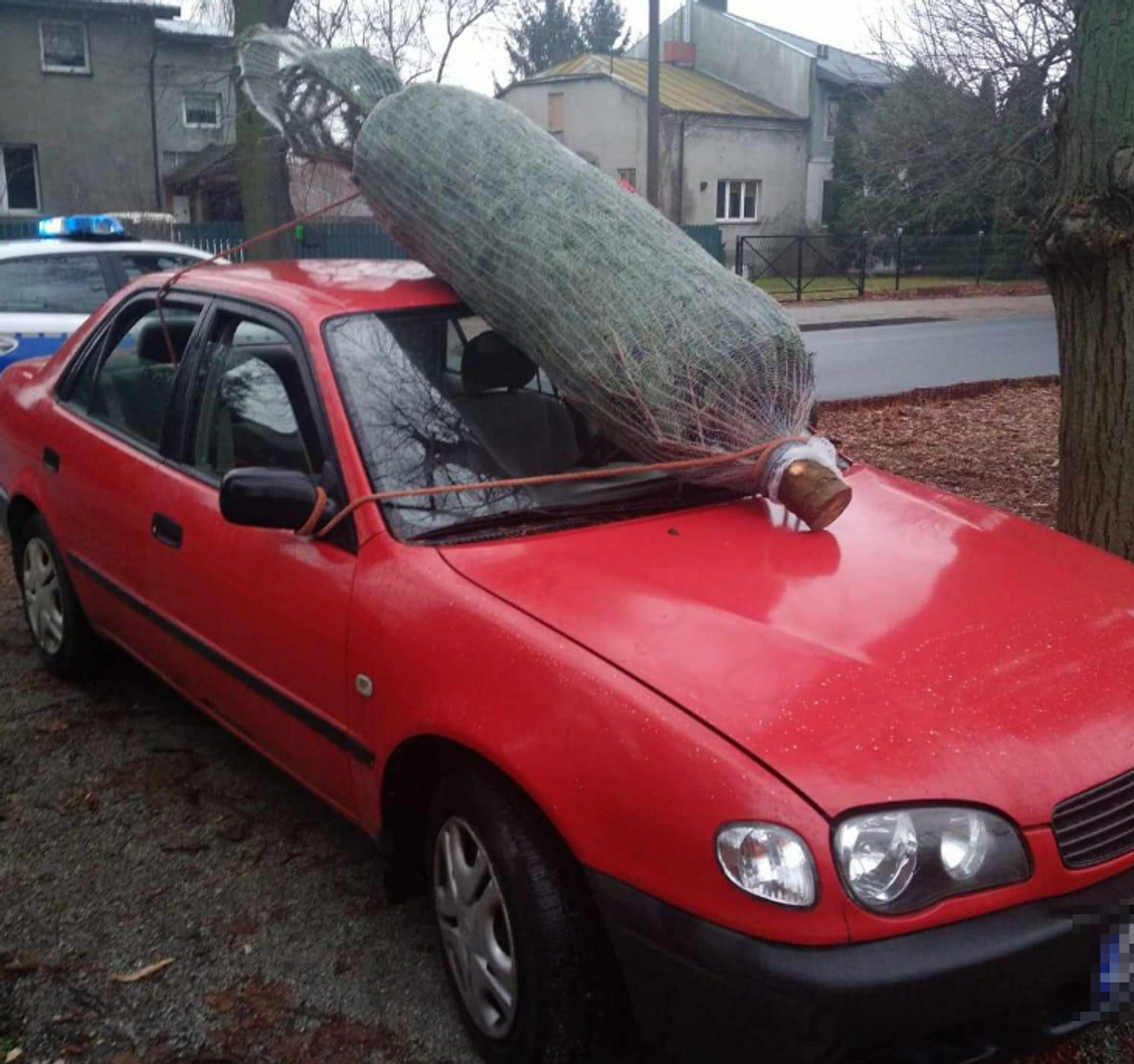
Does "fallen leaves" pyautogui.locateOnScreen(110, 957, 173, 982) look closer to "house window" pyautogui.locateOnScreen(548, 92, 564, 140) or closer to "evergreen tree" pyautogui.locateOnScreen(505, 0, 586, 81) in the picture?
"house window" pyautogui.locateOnScreen(548, 92, 564, 140)

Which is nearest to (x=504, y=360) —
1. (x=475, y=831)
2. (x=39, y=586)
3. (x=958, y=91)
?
(x=475, y=831)

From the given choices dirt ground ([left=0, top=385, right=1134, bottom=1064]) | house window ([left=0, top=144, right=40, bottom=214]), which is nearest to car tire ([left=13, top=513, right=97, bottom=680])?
dirt ground ([left=0, top=385, right=1134, bottom=1064])

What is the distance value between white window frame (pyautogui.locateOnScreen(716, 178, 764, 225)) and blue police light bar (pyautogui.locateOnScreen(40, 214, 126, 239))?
3115 cm

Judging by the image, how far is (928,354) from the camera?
1716 centimetres

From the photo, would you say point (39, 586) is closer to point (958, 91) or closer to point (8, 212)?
point (958, 91)

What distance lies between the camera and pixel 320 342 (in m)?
3.38

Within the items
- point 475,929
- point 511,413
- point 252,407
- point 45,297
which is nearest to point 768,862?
point 475,929

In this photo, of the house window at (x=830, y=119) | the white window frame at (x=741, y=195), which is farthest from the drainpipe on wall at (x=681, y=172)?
Result: the house window at (x=830, y=119)

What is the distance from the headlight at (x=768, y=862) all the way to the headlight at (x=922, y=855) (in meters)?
0.06

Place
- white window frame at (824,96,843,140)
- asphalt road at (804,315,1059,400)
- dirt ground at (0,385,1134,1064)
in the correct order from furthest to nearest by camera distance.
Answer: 1. white window frame at (824,96,843,140)
2. asphalt road at (804,315,1059,400)
3. dirt ground at (0,385,1134,1064)

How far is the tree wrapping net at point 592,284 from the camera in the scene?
10.7ft

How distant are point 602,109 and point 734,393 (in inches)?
1439

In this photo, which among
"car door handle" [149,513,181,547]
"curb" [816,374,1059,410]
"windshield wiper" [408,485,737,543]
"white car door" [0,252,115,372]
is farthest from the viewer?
"curb" [816,374,1059,410]

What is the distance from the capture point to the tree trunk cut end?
124 inches
